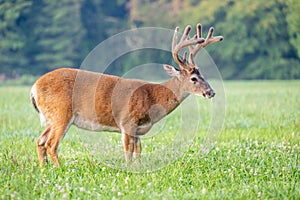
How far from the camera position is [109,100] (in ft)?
26.4

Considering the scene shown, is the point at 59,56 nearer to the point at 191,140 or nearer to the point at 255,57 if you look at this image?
the point at 255,57

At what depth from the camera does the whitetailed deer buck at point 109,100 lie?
773 cm

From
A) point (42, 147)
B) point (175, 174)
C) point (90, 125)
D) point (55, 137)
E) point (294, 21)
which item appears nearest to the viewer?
point (175, 174)

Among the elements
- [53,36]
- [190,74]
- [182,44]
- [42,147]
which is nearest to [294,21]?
[53,36]

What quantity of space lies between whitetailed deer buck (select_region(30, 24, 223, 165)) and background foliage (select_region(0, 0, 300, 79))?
1130 inches

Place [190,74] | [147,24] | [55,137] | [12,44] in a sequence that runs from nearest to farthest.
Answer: [55,137] < [190,74] < [12,44] < [147,24]

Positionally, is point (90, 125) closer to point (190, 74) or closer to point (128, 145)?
point (128, 145)

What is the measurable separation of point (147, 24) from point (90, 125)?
129ft

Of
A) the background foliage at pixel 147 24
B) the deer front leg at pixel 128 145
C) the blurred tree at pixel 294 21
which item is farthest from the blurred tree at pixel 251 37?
the deer front leg at pixel 128 145

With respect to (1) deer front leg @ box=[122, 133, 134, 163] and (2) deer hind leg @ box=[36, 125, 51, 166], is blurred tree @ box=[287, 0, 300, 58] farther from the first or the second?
(2) deer hind leg @ box=[36, 125, 51, 166]

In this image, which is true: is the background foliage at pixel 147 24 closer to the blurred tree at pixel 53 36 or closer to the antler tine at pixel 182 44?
the blurred tree at pixel 53 36

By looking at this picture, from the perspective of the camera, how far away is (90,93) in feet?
26.3

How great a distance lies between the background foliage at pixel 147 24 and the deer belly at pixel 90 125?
29.0 meters

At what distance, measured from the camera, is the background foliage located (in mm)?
39938
